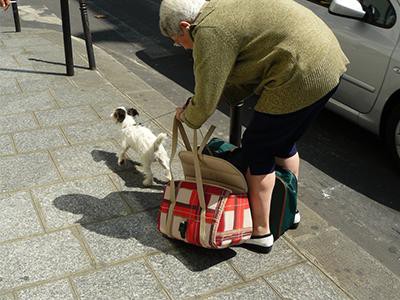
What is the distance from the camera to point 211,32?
241 cm

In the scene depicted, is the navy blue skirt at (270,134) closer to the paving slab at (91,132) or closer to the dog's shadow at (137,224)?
the dog's shadow at (137,224)

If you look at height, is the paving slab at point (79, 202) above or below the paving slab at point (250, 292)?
below

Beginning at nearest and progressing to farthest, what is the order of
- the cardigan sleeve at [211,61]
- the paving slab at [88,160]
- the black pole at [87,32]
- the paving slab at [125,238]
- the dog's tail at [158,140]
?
the cardigan sleeve at [211,61] < the paving slab at [125,238] < the dog's tail at [158,140] < the paving slab at [88,160] < the black pole at [87,32]

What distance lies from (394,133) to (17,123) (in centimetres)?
345

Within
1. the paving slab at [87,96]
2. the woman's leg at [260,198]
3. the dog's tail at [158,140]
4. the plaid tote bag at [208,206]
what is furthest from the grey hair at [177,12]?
the paving slab at [87,96]

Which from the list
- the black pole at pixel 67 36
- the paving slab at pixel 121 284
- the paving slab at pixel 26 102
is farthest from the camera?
the black pole at pixel 67 36

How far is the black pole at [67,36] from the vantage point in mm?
5590

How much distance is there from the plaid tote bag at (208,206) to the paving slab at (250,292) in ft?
0.84

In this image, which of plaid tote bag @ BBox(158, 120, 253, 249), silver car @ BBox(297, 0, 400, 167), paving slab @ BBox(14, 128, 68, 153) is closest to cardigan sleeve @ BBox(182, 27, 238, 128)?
plaid tote bag @ BBox(158, 120, 253, 249)

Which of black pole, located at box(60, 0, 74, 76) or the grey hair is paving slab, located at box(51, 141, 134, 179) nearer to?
the grey hair

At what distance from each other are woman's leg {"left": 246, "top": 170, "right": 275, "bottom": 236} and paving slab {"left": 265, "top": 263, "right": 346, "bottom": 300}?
0.29m

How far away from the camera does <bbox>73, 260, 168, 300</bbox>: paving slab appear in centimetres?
A: 265

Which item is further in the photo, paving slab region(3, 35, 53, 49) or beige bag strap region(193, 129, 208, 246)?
paving slab region(3, 35, 53, 49)

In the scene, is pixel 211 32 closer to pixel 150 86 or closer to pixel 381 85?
pixel 381 85
